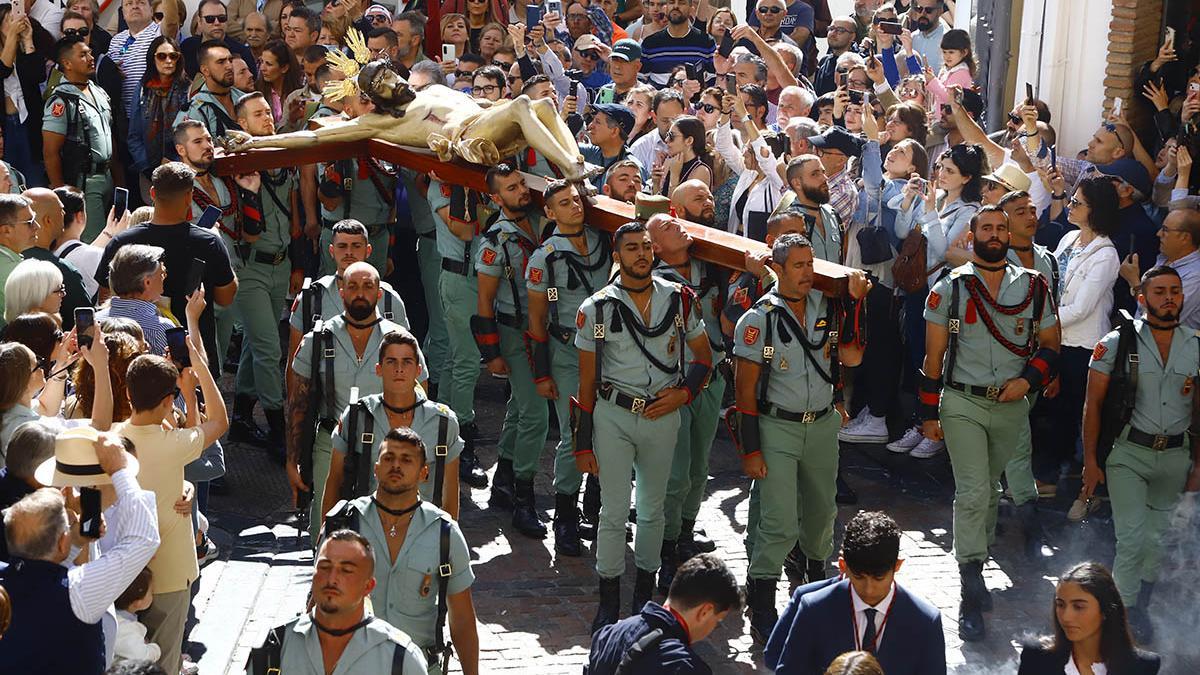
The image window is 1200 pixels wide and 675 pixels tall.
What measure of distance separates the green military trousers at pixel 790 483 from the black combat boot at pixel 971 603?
736 mm

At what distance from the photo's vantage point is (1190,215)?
923cm

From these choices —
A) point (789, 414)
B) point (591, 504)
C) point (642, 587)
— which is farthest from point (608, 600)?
point (591, 504)

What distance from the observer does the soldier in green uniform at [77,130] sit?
12367 millimetres

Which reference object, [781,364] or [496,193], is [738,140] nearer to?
[496,193]

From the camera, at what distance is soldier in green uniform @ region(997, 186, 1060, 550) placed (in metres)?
8.87

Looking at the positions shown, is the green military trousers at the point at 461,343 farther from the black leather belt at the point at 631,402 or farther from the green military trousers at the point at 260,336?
the black leather belt at the point at 631,402

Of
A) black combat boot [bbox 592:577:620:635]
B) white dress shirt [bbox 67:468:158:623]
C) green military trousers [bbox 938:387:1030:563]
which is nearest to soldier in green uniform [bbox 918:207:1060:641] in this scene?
green military trousers [bbox 938:387:1030:563]

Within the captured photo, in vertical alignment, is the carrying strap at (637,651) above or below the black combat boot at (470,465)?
above

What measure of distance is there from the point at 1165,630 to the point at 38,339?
5.52 meters

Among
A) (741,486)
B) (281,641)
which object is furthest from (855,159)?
(281,641)

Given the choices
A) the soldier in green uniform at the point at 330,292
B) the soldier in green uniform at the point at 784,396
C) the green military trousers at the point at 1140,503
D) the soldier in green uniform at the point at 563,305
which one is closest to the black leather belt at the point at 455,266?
the soldier in green uniform at the point at 563,305

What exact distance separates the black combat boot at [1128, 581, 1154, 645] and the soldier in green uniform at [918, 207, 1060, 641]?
0.71 metres

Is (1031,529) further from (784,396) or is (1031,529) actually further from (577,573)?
(577,573)

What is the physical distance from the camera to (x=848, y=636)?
233 inches
